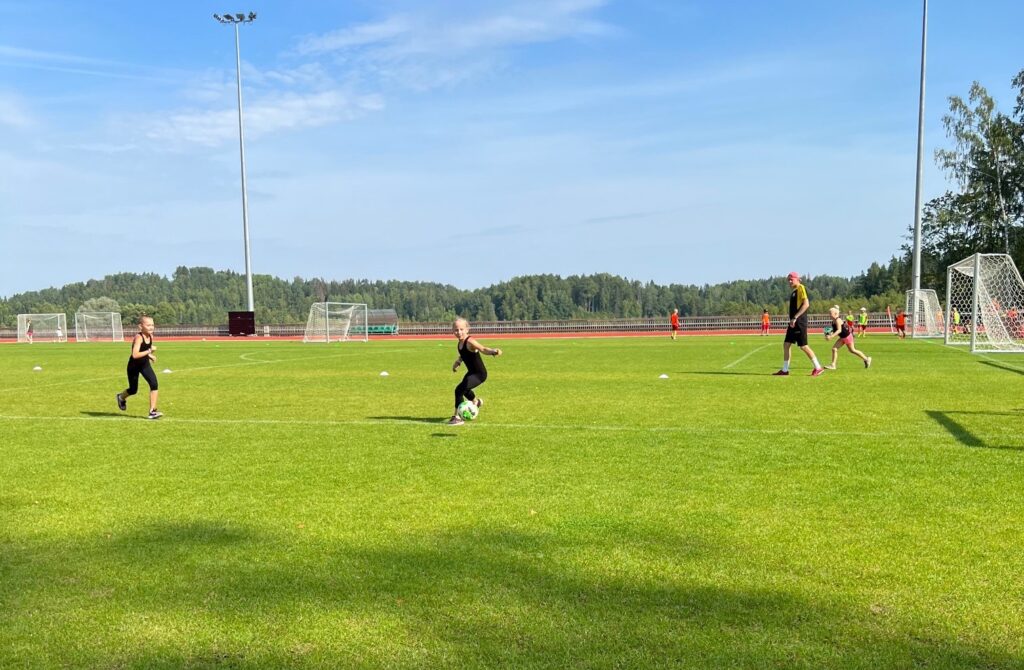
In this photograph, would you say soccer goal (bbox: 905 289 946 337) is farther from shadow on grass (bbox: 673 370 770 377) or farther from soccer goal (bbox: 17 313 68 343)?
soccer goal (bbox: 17 313 68 343)

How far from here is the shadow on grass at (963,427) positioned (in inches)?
324

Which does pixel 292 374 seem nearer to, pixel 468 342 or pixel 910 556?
pixel 468 342

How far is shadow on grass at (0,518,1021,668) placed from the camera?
351cm

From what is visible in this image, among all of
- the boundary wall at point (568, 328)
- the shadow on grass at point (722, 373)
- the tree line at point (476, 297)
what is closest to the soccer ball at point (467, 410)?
the shadow on grass at point (722, 373)

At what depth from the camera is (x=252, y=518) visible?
5.87m

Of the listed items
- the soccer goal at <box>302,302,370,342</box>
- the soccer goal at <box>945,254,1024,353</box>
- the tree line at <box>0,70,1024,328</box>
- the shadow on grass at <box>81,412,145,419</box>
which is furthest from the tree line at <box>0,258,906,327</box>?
the shadow on grass at <box>81,412,145,419</box>

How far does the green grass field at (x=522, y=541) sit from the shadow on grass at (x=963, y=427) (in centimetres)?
6

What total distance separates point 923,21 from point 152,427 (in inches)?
1569

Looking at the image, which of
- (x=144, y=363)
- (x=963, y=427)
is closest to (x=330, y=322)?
(x=144, y=363)

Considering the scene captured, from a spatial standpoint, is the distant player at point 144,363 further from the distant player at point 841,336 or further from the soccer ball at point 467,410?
the distant player at point 841,336

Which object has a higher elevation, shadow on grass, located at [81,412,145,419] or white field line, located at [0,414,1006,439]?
white field line, located at [0,414,1006,439]

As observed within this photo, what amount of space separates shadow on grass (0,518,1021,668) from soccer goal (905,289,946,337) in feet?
124

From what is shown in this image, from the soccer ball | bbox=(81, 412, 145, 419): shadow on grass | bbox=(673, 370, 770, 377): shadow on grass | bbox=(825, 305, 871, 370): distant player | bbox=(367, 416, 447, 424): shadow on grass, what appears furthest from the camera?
bbox=(825, 305, 871, 370): distant player

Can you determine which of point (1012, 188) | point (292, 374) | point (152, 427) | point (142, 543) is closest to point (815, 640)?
point (142, 543)
